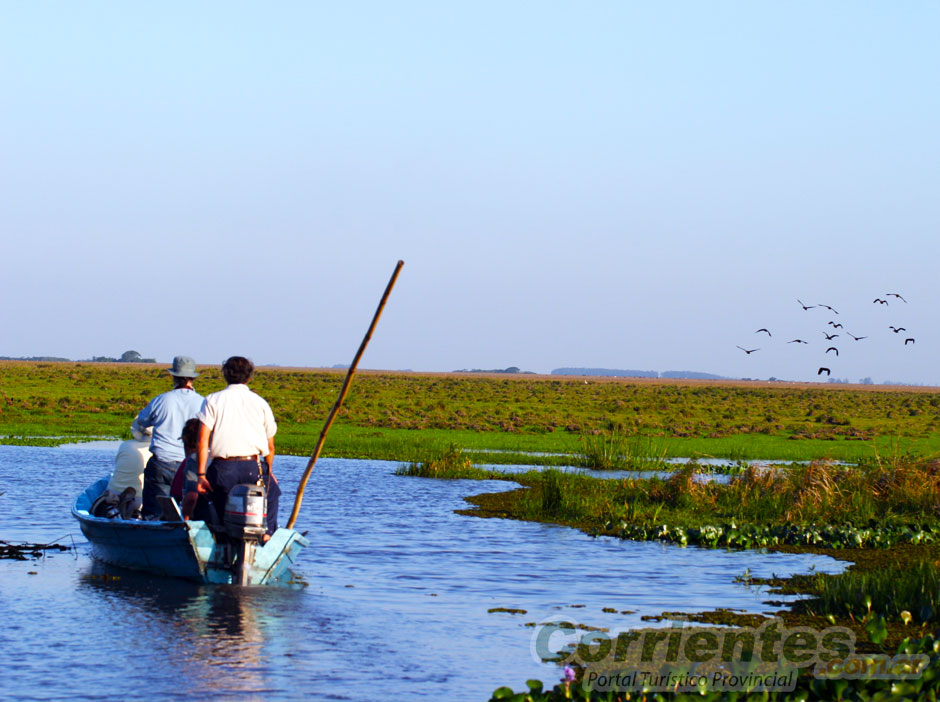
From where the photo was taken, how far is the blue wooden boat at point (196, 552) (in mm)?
12461

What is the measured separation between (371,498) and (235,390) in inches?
428

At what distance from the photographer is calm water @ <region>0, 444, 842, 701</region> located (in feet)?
30.1

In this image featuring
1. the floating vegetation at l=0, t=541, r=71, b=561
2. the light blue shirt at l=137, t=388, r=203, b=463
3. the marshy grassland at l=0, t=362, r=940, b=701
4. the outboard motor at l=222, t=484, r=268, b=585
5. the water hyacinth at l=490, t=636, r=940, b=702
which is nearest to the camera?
the water hyacinth at l=490, t=636, r=940, b=702

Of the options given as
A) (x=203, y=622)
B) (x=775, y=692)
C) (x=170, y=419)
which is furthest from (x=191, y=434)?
(x=775, y=692)

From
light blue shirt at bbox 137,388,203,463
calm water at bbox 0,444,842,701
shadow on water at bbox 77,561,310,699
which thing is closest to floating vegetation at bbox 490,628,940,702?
calm water at bbox 0,444,842,701

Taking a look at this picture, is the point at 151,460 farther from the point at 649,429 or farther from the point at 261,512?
the point at 649,429

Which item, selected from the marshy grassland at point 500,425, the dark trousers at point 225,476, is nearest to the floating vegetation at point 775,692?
the dark trousers at point 225,476

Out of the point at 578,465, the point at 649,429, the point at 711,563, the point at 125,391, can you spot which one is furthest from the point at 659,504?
the point at 125,391

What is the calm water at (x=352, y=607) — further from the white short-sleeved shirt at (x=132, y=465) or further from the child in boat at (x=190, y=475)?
the white short-sleeved shirt at (x=132, y=465)

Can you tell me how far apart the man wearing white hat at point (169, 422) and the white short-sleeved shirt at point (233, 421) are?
125 cm

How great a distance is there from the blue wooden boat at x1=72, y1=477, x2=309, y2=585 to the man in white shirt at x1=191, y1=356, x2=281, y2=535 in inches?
17.7

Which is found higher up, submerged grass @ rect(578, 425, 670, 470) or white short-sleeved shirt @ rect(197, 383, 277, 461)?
white short-sleeved shirt @ rect(197, 383, 277, 461)

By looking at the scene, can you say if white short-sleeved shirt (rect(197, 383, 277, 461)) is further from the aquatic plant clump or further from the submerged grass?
the submerged grass

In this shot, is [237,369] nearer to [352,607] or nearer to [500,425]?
[352,607]
